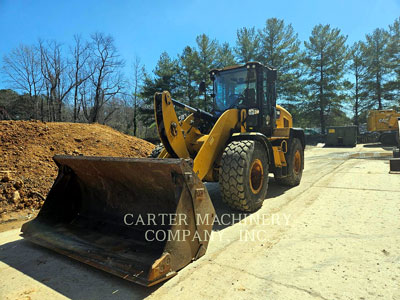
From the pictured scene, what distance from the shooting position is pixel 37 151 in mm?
6816

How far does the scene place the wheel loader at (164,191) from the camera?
100 inches

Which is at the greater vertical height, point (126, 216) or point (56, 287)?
point (126, 216)

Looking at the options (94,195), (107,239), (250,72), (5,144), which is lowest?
(107,239)

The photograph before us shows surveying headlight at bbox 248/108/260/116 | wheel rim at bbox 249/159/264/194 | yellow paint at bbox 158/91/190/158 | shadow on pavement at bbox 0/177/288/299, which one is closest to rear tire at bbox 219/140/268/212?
wheel rim at bbox 249/159/264/194

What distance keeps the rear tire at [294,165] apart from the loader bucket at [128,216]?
13.3 feet

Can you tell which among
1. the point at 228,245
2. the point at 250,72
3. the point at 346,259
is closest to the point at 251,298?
the point at 228,245

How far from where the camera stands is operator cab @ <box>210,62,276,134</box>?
535cm

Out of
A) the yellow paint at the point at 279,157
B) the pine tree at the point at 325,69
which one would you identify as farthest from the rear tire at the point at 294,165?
the pine tree at the point at 325,69

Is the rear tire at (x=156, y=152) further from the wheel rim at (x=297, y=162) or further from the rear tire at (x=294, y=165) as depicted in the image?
the wheel rim at (x=297, y=162)

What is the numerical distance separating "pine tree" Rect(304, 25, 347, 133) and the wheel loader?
90.1 ft

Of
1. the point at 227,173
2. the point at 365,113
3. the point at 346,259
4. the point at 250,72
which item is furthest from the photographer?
the point at 365,113

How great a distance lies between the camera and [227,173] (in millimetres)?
4039

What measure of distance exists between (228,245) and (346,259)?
1.29 m

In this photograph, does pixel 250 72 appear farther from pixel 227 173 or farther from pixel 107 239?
pixel 107 239
